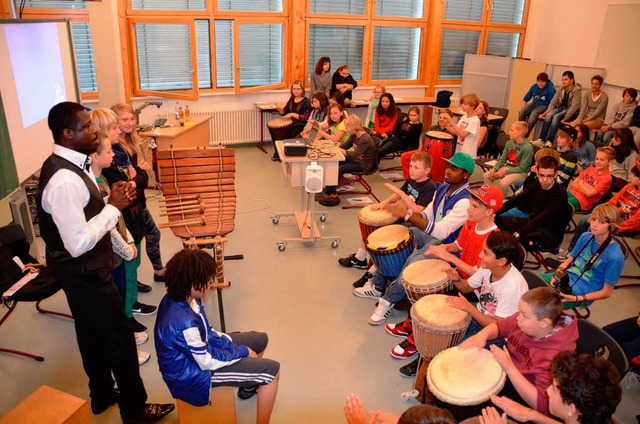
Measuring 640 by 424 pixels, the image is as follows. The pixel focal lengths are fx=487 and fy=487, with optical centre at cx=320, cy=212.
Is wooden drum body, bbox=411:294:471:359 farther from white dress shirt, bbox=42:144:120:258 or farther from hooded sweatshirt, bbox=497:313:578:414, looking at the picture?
white dress shirt, bbox=42:144:120:258

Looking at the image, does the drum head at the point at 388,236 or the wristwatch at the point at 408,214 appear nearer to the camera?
the drum head at the point at 388,236

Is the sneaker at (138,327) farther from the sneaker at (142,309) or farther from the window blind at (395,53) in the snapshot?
the window blind at (395,53)

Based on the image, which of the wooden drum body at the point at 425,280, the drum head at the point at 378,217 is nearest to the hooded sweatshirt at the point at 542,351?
the wooden drum body at the point at 425,280

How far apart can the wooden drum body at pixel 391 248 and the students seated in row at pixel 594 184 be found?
2.40 metres

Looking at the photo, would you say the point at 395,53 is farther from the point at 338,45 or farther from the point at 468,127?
the point at 468,127

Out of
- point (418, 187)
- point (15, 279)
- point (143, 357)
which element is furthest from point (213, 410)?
point (418, 187)

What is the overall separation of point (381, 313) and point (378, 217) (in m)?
0.88

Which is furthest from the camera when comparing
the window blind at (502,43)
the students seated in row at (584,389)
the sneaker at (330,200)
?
the window blind at (502,43)

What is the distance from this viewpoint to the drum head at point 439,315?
3.03 metres

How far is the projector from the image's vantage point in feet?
17.4

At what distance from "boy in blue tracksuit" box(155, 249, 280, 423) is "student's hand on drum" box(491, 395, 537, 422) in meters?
1.23

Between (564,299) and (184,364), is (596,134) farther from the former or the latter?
(184,364)

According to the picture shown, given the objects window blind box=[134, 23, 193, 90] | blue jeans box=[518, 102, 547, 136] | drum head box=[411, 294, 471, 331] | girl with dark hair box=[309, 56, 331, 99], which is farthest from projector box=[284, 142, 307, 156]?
blue jeans box=[518, 102, 547, 136]

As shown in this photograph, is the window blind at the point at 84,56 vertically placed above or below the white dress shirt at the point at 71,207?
above
